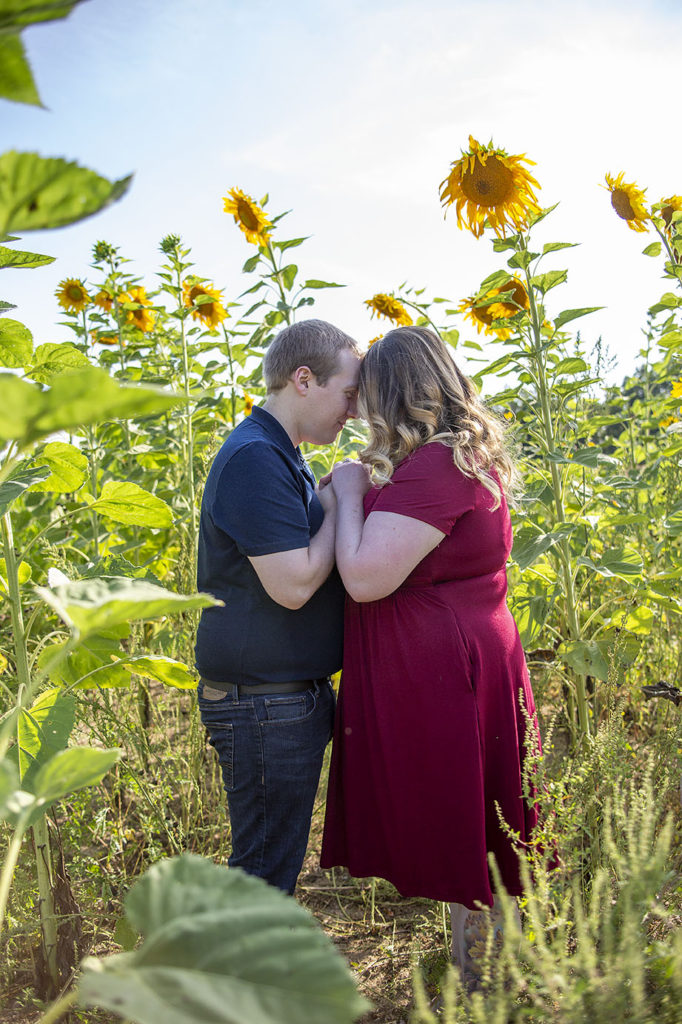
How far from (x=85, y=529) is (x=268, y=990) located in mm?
3625

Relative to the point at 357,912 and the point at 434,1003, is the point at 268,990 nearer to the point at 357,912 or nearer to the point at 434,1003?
the point at 434,1003

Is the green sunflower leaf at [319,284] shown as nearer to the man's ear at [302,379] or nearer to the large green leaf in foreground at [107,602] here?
the man's ear at [302,379]

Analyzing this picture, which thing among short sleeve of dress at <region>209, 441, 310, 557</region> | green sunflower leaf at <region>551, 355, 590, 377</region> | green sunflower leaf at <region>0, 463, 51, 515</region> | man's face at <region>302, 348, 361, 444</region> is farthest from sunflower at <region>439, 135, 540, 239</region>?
green sunflower leaf at <region>0, 463, 51, 515</region>

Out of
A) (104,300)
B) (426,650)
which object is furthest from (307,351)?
(104,300)

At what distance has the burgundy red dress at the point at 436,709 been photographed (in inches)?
73.9

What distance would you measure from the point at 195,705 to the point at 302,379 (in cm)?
125

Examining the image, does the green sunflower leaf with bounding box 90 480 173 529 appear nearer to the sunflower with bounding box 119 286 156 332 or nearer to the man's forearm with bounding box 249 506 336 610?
the man's forearm with bounding box 249 506 336 610

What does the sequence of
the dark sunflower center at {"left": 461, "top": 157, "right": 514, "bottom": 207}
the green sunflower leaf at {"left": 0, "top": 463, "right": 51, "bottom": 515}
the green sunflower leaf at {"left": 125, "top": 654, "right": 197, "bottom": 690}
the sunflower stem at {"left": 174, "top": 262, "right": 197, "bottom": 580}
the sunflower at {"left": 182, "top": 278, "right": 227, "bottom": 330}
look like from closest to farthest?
the green sunflower leaf at {"left": 0, "top": 463, "right": 51, "bottom": 515}
the green sunflower leaf at {"left": 125, "top": 654, "right": 197, "bottom": 690}
the dark sunflower center at {"left": 461, "top": 157, "right": 514, "bottom": 207}
the sunflower stem at {"left": 174, "top": 262, "right": 197, "bottom": 580}
the sunflower at {"left": 182, "top": 278, "right": 227, "bottom": 330}

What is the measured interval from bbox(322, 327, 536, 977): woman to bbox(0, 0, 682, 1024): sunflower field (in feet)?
0.52

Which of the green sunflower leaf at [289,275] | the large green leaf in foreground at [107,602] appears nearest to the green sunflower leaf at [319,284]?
the green sunflower leaf at [289,275]

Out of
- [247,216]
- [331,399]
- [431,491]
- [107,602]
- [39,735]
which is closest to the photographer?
[107,602]

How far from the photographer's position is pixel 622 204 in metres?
2.84

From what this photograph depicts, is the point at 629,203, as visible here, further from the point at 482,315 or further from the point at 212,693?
the point at 212,693

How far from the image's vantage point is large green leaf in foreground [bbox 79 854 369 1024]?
0.61 meters
